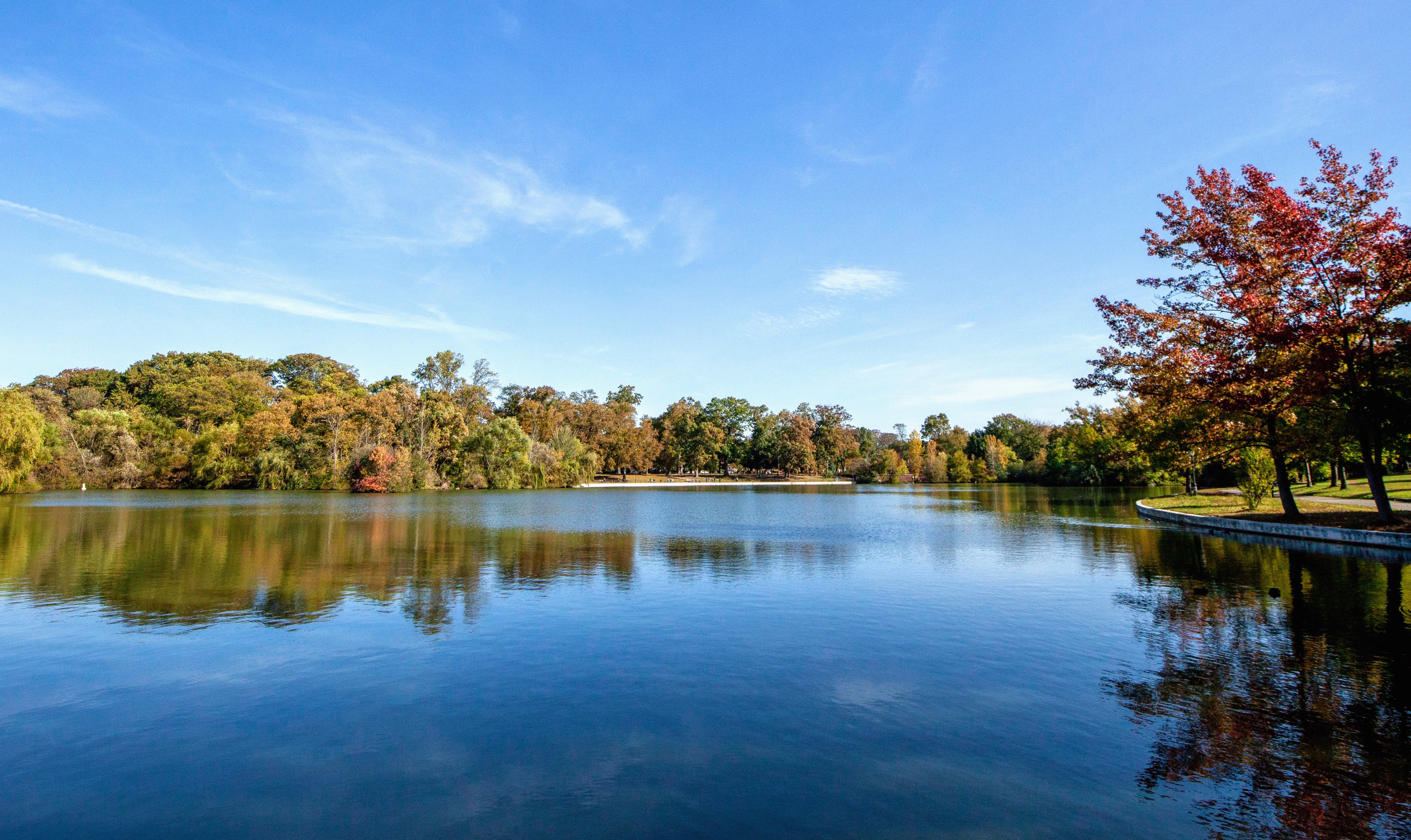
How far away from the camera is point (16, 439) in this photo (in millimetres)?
44531

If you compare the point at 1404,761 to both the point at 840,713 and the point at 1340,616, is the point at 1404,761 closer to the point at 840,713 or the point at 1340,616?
the point at 840,713

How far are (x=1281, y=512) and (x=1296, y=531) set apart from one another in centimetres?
546

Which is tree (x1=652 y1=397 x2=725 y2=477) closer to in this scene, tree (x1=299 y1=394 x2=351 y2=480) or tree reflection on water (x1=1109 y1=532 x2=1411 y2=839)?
tree (x1=299 y1=394 x2=351 y2=480)

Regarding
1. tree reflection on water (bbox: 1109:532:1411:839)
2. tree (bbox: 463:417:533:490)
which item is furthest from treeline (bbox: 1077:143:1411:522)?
tree (bbox: 463:417:533:490)

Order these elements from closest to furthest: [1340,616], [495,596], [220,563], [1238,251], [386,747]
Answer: [386,747]
[1340,616]
[495,596]
[220,563]
[1238,251]

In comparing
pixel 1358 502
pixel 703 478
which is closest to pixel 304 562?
pixel 1358 502

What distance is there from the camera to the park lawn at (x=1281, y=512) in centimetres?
2034

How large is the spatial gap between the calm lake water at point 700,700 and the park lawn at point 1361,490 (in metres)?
21.5

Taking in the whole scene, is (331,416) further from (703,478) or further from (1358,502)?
(1358,502)

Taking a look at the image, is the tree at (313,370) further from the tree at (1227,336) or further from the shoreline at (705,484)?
the tree at (1227,336)

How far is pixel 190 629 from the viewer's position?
1057 cm

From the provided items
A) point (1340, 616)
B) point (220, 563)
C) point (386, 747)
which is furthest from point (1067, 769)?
point (220, 563)

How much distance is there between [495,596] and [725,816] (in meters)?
9.15

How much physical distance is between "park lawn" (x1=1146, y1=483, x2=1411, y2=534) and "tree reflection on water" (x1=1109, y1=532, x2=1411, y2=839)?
813cm
